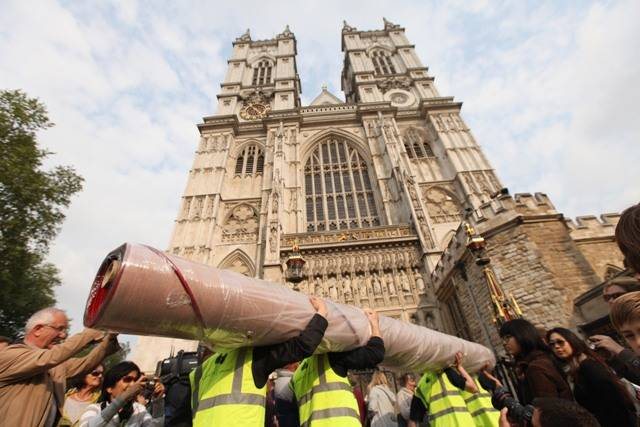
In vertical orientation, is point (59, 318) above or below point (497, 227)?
below

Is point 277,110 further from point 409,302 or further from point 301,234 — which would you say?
point 409,302

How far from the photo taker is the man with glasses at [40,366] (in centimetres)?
190

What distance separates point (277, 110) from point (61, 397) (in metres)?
20.8

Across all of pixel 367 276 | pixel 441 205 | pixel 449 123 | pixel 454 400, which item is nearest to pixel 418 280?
pixel 367 276

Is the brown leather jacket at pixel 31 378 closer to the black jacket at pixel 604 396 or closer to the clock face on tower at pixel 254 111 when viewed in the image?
the black jacket at pixel 604 396

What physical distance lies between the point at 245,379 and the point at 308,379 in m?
0.66

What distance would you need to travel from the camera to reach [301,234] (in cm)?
1386

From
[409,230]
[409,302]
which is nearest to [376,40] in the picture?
[409,230]

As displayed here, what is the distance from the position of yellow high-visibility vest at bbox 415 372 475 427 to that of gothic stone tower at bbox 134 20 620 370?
25.1ft

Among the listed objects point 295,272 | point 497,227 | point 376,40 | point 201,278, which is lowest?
point 201,278

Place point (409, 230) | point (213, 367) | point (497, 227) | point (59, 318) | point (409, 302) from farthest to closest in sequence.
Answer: point (409, 230) → point (409, 302) → point (497, 227) → point (59, 318) → point (213, 367)

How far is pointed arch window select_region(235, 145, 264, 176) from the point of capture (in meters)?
18.9

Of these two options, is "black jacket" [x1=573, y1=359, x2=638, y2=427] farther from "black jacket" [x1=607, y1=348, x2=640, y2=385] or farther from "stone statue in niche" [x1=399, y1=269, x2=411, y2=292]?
"stone statue in niche" [x1=399, y1=269, x2=411, y2=292]

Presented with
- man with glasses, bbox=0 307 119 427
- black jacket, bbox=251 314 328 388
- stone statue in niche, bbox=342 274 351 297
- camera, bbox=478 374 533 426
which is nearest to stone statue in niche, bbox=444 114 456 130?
stone statue in niche, bbox=342 274 351 297
